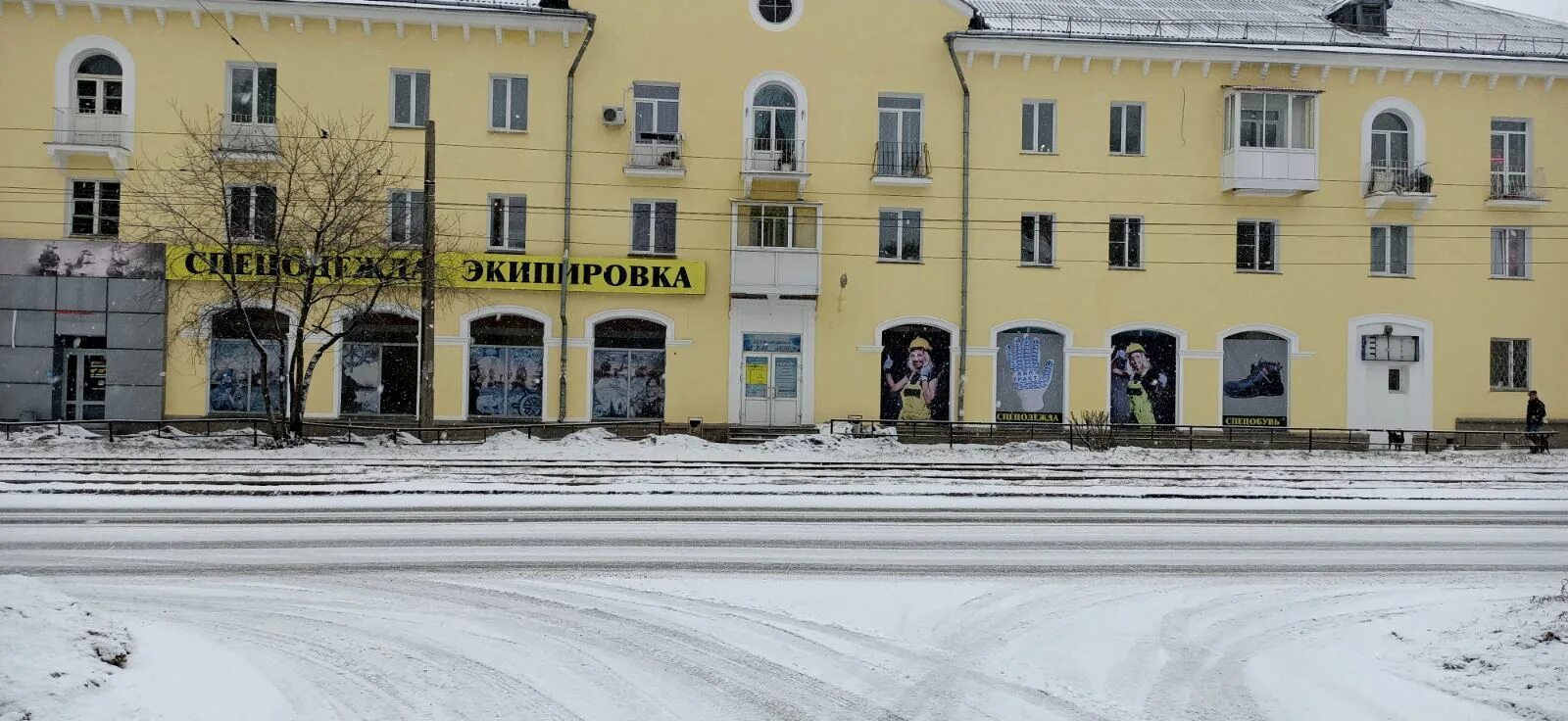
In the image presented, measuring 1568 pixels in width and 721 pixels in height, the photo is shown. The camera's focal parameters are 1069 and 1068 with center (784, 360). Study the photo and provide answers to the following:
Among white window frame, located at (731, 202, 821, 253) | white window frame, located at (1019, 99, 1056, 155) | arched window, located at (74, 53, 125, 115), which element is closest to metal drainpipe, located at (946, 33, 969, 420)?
white window frame, located at (1019, 99, 1056, 155)

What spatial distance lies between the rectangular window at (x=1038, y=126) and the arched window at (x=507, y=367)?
13.2 metres

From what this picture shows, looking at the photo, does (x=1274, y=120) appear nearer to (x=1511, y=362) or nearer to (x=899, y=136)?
(x=1511, y=362)

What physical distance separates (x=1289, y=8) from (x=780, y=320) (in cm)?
1782

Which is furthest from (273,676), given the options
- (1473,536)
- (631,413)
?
(631,413)

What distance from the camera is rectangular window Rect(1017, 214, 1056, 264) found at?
2725 centimetres

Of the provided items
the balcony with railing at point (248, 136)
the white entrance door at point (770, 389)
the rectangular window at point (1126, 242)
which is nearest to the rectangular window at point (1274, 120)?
the rectangular window at point (1126, 242)

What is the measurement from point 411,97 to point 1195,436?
2070 cm

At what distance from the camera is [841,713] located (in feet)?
20.0

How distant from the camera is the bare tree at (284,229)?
21.9 metres

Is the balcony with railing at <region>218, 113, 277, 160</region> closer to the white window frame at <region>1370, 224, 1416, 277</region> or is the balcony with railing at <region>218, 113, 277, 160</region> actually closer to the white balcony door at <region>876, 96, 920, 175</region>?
the white balcony door at <region>876, 96, 920, 175</region>

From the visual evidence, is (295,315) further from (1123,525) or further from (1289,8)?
(1289,8)

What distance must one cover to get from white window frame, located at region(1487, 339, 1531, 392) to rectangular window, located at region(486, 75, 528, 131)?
83.8 ft

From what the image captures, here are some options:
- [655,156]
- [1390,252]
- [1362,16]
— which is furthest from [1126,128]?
[655,156]

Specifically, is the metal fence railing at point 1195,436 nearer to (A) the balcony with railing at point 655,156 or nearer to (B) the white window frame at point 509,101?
(A) the balcony with railing at point 655,156
